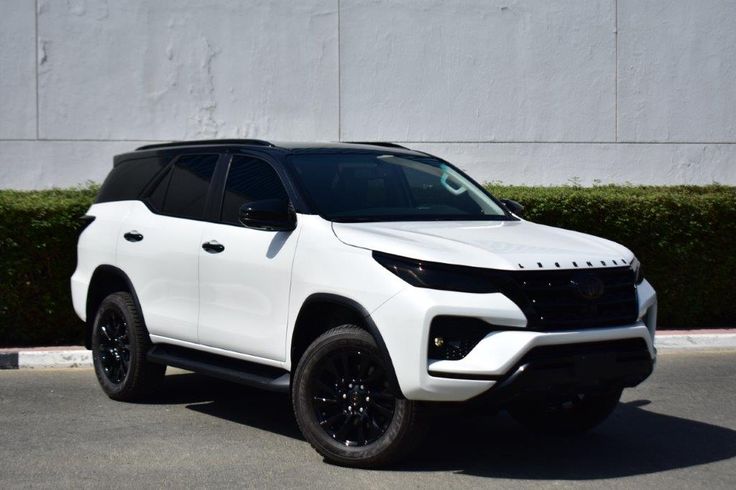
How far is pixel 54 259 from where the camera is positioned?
11.1 m

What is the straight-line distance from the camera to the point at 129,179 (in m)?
9.03

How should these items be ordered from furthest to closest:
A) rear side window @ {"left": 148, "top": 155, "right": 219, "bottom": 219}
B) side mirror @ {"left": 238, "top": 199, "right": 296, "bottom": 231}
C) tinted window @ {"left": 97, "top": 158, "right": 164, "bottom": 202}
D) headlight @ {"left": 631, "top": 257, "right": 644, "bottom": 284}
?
tinted window @ {"left": 97, "top": 158, "right": 164, "bottom": 202} → rear side window @ {"left": 148, "top": 155, "right": 219, "bottom": 219} → side mirror @ {"left": 238, "top": 199, "right": 296, "bottom": 231} → headlight @ {"left": 631, "top": 257, "right": 644, "bottom": 284}

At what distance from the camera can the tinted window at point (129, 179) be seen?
28.9ft

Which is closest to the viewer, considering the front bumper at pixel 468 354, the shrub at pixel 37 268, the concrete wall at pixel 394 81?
the front bumper at pixel 468 354

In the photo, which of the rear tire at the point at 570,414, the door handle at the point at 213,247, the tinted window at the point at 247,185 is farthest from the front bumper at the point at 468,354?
the door handle at the point at 213,247

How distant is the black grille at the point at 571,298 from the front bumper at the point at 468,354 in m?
0.07

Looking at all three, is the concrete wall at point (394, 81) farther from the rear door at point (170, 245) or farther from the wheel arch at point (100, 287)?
the rear door at point (170, 245)

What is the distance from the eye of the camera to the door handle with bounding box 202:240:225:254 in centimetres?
753

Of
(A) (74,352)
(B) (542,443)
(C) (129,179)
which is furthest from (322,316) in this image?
(A) (74,352)

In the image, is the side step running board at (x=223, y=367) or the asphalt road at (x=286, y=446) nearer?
the asphalt road at (x=286, y=446)

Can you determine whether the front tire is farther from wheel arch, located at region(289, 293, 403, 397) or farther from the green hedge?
the green hedge

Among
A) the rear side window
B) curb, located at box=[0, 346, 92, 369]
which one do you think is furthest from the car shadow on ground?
curb, located at box=[0, 346, 92, 369]

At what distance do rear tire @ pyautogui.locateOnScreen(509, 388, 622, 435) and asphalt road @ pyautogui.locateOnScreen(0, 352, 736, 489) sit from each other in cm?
10

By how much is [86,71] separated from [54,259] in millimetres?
4106
